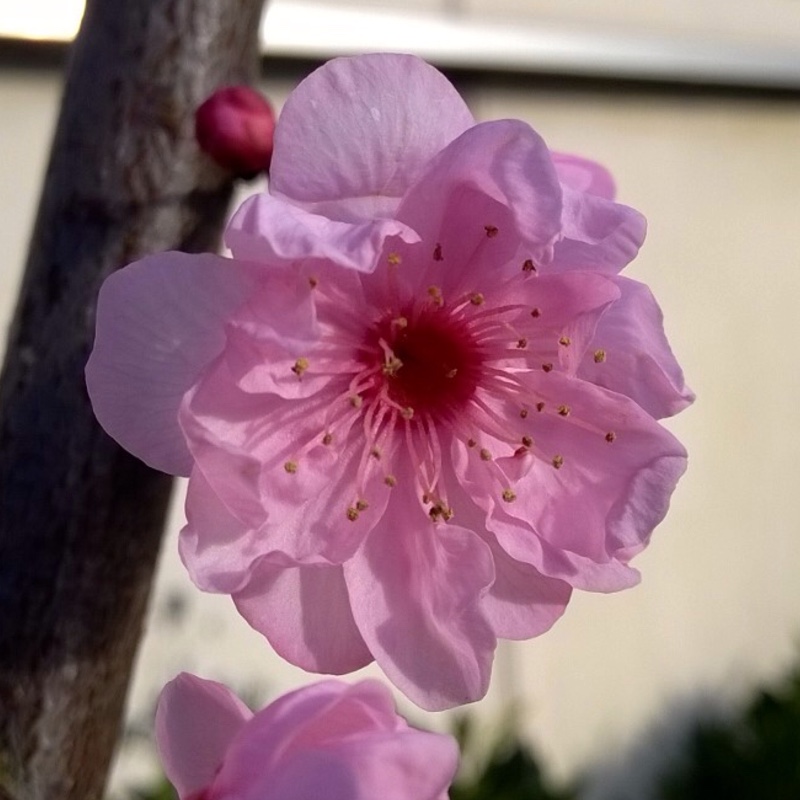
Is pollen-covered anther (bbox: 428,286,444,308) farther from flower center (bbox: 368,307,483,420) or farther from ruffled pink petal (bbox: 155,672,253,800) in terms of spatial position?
ruffled pink petal (bbox: 155,672,253,800)

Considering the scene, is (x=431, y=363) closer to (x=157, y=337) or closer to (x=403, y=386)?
(x=403, y=386)

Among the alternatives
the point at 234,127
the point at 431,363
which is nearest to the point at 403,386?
the point at 431,363

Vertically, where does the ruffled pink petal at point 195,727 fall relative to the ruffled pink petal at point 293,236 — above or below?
below

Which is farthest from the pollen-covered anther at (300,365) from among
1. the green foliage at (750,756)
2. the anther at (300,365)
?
the green foliage at (750,756)

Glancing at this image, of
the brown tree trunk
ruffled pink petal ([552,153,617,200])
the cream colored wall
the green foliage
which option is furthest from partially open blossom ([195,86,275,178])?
the green foliage

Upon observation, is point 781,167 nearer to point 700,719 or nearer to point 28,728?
point 700,719

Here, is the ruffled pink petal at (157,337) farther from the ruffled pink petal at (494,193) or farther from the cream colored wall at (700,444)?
the cream colored wall at (700,444)
